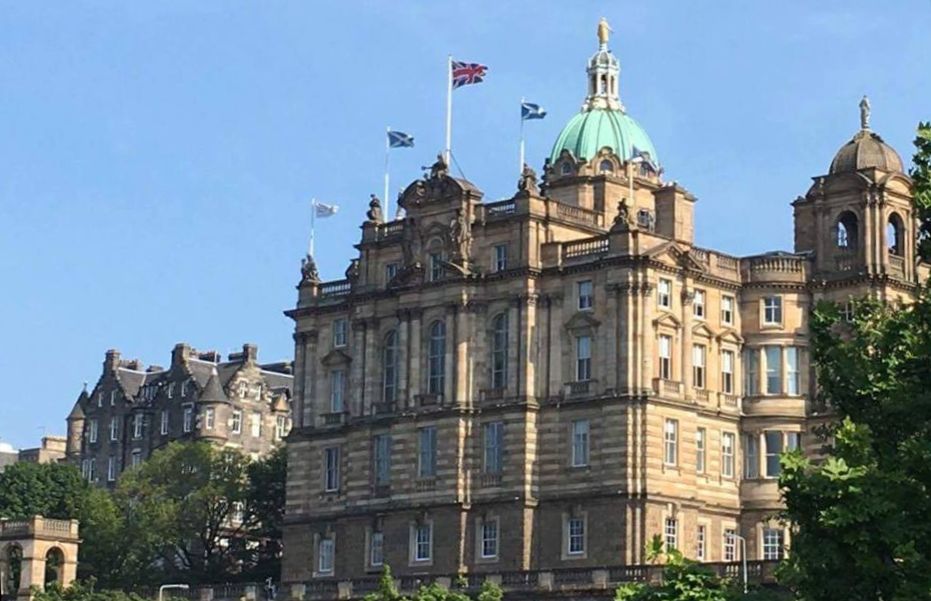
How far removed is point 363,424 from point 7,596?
27.0m

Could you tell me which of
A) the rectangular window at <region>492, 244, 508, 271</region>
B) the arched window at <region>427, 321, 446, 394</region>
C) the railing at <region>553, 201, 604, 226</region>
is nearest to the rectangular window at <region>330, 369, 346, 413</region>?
the arched window at <region>427, 321, 446, 394</region>

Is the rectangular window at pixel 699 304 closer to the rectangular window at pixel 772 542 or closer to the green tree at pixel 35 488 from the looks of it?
the rectangular window at pixel 772 542

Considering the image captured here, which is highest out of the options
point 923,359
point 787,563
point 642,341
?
point 642,341

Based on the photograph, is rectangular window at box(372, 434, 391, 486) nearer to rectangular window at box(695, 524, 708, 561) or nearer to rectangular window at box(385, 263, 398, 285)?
rectangular window at box(385, 263, 398, 285)

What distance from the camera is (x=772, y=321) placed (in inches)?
5012

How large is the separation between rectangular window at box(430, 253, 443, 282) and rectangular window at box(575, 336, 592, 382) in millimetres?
9495

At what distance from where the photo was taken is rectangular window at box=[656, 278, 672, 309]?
123125 millimetres

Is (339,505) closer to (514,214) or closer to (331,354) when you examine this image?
(331,354)

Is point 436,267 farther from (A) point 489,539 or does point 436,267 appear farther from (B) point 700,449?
(B) point 700,449

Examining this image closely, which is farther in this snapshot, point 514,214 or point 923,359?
point 514,214

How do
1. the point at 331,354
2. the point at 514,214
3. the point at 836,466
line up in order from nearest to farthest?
the point at 836,466
the point at 514,214
the point at 331,354

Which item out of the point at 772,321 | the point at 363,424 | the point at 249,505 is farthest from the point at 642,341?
the point at 249,505

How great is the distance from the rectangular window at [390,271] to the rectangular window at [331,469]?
995cm

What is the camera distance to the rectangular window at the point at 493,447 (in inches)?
4921
